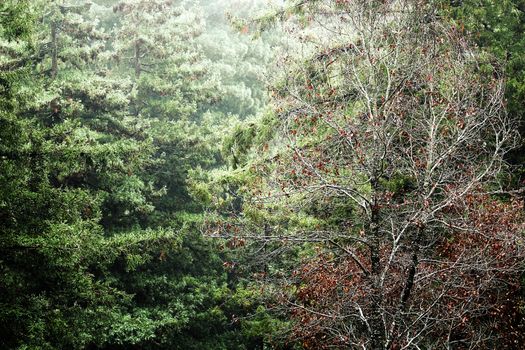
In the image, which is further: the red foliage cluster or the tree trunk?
the tree trunk

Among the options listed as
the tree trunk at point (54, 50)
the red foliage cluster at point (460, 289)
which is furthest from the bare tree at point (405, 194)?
the tree trunk at point (54, 50)

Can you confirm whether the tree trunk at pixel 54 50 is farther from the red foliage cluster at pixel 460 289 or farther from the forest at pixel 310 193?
the red foliage cluster at pixel 460 289

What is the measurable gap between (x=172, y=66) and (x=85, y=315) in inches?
501

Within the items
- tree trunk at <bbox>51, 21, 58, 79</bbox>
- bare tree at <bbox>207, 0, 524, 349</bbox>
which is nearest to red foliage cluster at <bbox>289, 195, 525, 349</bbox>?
bare tree at <bbox>207, 0, 524, 349</bbox>

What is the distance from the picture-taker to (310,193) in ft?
23.0

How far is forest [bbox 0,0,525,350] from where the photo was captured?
21.6 ft

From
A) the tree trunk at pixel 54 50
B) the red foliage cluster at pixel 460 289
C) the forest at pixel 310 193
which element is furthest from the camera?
the tree trunk at pixel 54 50

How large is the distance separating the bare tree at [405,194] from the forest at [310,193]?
7 centimetres

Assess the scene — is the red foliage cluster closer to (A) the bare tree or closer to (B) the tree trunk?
(A) the bare tree

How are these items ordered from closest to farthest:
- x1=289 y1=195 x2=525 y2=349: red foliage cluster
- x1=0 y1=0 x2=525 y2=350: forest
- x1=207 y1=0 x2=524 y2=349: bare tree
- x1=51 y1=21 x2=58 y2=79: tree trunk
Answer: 1. x1=207 y1=0 x2=524 y2=349: bare tree
2. x1=0 y1=0 x2=525 y2=350: forest
3. x1=289 y1=195 x2=525 y2=349: red foliage cluster
4. x1=51 y1=21 x2=58 y2=79: tree trunk

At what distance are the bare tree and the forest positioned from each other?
0.07m

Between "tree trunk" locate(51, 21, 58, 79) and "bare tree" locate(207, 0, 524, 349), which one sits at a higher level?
"tree trunk" locate(51, 21, 58, 79)

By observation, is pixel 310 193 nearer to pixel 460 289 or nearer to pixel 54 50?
pixel 460 289

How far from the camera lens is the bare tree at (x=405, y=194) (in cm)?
634
